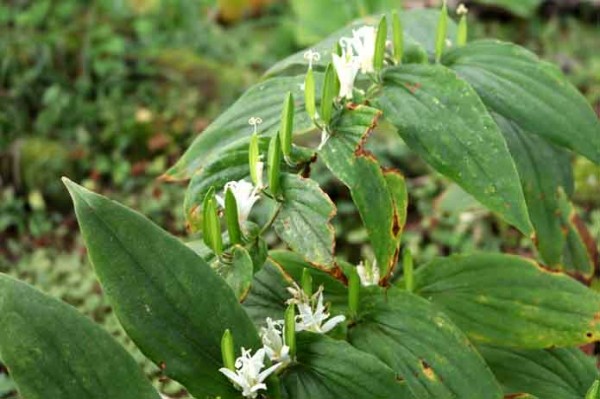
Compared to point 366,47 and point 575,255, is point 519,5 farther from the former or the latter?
point 366,47

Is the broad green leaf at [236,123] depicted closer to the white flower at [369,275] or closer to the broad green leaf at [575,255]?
the white flower at [369,275]

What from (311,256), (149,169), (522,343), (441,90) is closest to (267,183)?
(311,256)

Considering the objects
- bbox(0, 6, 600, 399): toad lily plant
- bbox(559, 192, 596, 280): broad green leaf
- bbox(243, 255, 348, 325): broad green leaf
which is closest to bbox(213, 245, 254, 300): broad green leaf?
bbox(0, 6, 600, 399): toad lily plant

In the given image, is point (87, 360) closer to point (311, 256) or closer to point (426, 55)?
point (311, 256)

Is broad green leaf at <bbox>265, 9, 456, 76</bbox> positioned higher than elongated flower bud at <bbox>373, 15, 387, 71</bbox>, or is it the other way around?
elongated flower bud at <bbox>373, 15, 387, 71</bbox>

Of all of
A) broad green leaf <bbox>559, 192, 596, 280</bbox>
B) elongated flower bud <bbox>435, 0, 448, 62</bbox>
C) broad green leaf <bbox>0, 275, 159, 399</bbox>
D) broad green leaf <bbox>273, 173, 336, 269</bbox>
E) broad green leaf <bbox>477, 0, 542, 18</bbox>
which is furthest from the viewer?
broad green leaf <bbox>477, 0, 542, 18</bbox>

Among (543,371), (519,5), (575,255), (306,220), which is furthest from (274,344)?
(519,5)

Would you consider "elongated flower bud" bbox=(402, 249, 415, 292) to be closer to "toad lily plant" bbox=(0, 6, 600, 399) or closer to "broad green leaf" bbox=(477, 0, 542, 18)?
"toad lily plant" bbox=(0, 6, 600, 399)
